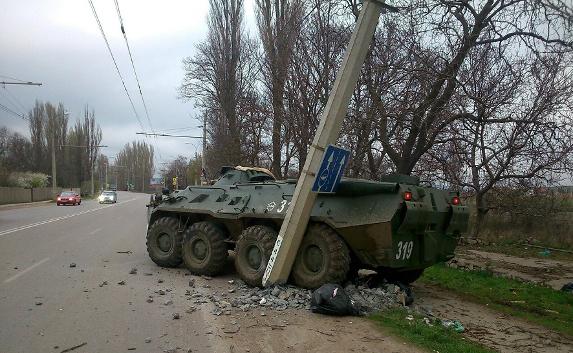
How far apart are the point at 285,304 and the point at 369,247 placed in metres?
1.50

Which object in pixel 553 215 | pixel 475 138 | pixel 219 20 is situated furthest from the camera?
pixel 219 20

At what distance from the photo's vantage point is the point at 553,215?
18.1 meters

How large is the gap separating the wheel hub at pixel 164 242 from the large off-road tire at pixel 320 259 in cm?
372

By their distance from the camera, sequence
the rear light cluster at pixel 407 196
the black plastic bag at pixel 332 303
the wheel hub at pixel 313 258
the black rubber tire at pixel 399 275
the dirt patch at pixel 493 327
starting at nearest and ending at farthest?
the dirt patch at pixel 493 327 < the black plastic bag at pixel 332 303 < the rear light cluster at pixel 407 196 < the wheel hub at pixel 313 258 < the black rubber tire at pixel 399 275

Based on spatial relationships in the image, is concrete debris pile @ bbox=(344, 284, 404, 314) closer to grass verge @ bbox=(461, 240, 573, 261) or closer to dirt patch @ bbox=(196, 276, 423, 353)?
dirt patch @ bbox=(196, 276, 423, 353)

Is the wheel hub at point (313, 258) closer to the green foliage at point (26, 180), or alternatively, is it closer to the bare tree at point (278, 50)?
the bare tree at point (278, 50)

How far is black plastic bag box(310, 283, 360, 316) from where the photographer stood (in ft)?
23.2

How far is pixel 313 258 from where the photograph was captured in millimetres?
8570

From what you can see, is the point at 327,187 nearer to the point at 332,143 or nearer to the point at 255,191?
the point at 332,143

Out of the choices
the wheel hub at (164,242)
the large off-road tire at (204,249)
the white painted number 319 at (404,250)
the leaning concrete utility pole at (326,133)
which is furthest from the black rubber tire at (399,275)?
the wheel hub at (164,242)

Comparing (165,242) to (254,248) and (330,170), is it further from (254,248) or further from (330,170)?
(330,170)

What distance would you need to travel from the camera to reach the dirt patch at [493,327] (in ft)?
21.3

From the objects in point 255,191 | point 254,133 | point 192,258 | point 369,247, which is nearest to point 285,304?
point 369,247

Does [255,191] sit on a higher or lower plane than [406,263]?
higher
